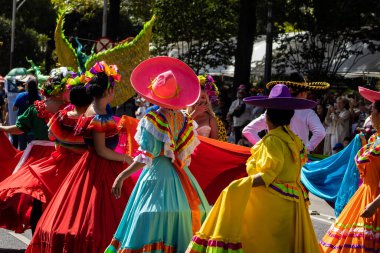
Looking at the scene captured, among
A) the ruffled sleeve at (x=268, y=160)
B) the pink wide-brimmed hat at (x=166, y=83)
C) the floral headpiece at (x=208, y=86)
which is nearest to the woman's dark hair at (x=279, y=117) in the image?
the ruffled sleeve at (x=268, y=160)

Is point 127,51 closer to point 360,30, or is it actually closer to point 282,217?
point 282,217

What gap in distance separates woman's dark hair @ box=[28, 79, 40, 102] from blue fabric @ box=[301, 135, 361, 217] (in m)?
3.05

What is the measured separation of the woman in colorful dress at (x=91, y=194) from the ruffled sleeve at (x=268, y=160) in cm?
155

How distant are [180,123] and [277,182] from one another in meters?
1.01

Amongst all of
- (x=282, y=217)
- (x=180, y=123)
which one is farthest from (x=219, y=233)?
(x=180, y=123)

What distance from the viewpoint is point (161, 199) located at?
246 inches

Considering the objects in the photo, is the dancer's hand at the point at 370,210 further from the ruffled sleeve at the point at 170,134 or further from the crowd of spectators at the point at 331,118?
the crowd of spectators at the point at 331,118

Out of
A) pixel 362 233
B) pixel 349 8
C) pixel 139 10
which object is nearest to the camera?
pixel 362 233

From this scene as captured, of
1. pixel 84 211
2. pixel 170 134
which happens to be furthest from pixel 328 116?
pixel 170 134

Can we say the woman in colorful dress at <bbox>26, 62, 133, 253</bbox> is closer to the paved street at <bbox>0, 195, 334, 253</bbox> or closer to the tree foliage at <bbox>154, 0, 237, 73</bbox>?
the paved street at <bbox>0, 195, 334, 253</bbox>

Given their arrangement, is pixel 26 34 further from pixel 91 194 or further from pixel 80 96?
pixel 91 194

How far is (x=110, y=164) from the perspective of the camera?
286 inches

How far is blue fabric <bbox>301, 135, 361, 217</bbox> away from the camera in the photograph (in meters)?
8.27

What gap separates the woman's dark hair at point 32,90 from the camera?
955 cm
